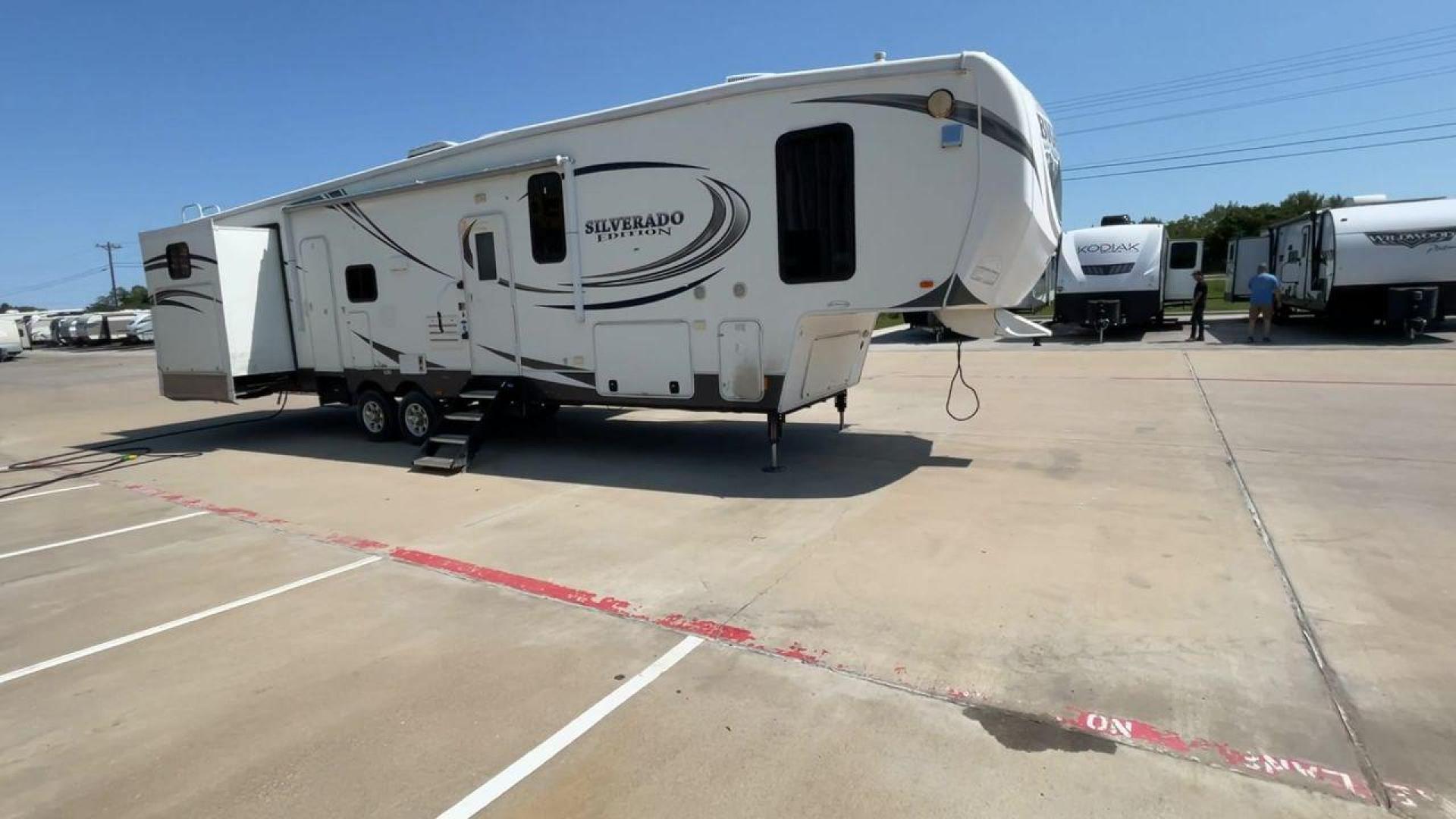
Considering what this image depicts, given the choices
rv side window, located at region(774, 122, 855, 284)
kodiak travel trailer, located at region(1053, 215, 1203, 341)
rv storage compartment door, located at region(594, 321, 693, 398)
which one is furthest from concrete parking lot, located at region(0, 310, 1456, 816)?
kodiak travel trailer, located at region(1053, 215, 1203, 341)

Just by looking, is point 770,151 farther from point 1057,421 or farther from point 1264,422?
point 1264,422

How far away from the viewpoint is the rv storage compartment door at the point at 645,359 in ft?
24.1

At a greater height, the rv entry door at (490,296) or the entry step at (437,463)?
the rv entry door at (490,296)

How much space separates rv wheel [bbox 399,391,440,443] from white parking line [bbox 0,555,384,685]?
13.7ft

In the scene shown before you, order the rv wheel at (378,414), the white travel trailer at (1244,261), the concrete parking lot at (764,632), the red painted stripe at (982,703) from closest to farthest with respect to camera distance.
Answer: the red painted stripe at (982,703) < the concrete parking lot at (764,632) < the rv wheel at (378,414) < the white travel trailer at (1244,261)

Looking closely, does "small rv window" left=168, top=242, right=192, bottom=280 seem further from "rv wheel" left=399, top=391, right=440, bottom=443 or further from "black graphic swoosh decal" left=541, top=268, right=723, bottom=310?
"black graphic swoosh decal" left=541, top=268, right=723, bottom=310

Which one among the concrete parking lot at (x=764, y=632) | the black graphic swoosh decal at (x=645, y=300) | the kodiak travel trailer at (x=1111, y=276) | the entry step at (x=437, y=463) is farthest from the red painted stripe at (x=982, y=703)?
the kodiak travel trailer at (x=1111, y=276)

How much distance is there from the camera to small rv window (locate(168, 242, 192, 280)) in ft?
32.6

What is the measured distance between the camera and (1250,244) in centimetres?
2419

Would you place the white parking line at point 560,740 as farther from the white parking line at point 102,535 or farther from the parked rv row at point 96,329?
the parked rv row at point 96,329

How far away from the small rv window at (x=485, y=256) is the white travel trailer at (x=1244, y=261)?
24.0 metres

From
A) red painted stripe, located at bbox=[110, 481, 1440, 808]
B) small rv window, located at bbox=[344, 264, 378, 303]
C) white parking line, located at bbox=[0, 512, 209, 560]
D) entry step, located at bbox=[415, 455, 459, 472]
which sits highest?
small rv window, located at bbox=[344, 264, 378, 303]

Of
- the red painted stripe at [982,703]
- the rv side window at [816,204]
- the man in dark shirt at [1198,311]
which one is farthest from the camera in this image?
the man in dark shirt at [1198,311]

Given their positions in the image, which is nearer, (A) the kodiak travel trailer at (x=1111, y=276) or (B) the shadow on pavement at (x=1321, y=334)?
(B) the shadow on pavement at (x=1321, y=334)
